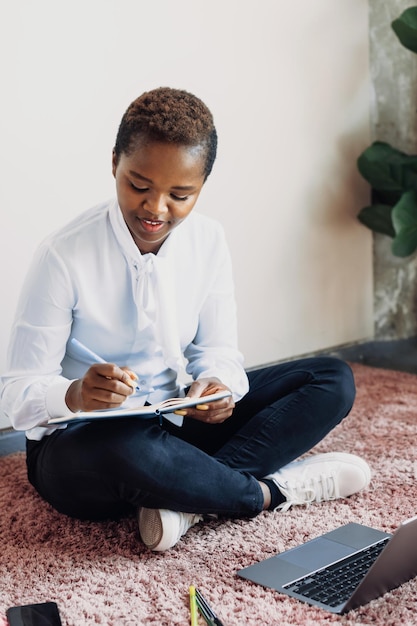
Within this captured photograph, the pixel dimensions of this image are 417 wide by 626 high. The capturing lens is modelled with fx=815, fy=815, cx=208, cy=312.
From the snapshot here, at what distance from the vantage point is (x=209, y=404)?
1.47 m

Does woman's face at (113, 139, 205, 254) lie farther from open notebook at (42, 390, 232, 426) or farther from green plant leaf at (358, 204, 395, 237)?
green plant leaf at (358, 204, 395, 237)

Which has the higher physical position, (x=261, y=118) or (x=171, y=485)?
(x=261, y=118)

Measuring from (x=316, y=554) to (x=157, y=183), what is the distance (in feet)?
2.25

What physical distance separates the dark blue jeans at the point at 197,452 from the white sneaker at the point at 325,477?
0.12 ft

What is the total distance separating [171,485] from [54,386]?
10.5 inches

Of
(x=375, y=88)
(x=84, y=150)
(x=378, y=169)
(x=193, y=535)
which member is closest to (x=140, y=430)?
(x=193, y=535)

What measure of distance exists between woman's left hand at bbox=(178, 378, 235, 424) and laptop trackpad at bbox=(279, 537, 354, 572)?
273mm

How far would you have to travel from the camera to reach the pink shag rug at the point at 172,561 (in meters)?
1.22

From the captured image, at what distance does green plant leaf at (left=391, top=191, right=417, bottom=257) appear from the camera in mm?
2631

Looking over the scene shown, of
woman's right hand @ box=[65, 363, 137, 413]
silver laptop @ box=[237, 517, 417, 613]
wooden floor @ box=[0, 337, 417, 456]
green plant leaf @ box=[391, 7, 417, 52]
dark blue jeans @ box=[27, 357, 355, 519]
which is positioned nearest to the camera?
silver laptop @ box=[237, 517, 417, 613]

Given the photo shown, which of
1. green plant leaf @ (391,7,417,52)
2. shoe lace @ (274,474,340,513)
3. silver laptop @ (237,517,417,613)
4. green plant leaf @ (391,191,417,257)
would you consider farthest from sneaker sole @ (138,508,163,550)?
green plant leaf @ (391,7,417,52)

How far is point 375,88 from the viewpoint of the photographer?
9.66 ft

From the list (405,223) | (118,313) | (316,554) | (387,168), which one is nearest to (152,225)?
(118,313)

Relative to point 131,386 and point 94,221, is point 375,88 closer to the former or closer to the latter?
point 94,221
